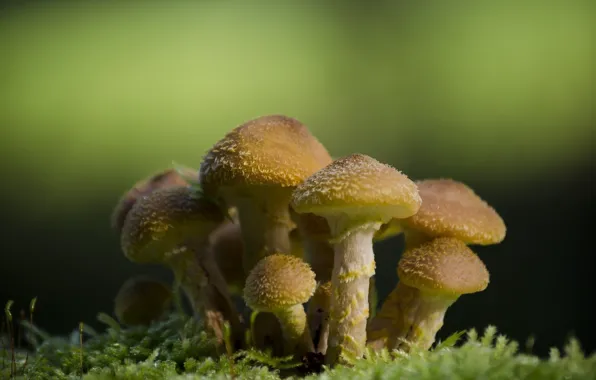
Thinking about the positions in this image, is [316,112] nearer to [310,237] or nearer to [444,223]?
[310,237]

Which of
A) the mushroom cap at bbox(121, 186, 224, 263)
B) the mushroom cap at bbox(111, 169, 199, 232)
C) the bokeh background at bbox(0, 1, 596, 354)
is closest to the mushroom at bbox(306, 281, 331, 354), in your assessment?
the mushroom cap at bbox(121, 186, 224, 263)

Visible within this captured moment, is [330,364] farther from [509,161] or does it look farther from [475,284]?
→ [509,161]

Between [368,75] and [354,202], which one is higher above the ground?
[368,75]

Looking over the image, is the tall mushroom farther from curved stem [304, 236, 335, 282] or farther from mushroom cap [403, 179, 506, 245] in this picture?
curved stem [304, 236, 335, 282]


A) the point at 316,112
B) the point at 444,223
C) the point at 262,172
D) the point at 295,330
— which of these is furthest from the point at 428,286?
the point at 316,112

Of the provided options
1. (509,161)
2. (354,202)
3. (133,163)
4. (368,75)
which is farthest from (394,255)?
(354,202)

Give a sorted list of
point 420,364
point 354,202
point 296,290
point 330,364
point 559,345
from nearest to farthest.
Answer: point 420,364, point 354,202, point 296,290, point 330,364, point 559,345

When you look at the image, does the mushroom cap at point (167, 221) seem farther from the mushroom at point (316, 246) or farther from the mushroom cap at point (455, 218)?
the mushroom cap at point (455, 218)
